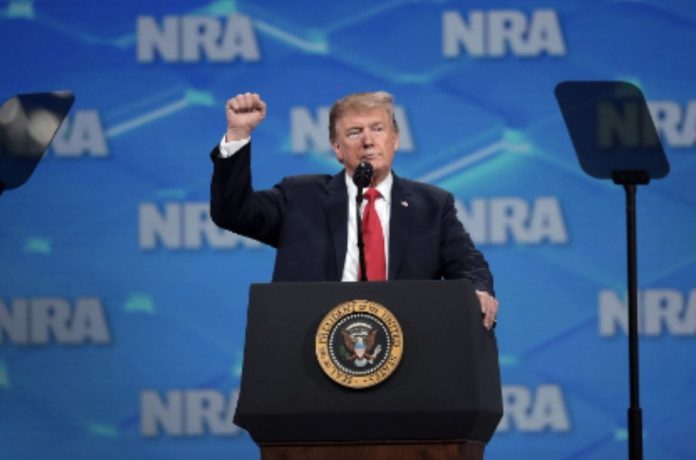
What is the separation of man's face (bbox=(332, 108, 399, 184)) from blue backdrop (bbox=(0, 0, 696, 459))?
1.41 metres

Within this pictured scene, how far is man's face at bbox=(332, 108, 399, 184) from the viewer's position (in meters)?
3.28

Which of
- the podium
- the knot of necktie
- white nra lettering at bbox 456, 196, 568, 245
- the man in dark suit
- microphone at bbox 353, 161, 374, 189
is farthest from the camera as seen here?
white nra lettering at bbox 456, 196, 568, 245

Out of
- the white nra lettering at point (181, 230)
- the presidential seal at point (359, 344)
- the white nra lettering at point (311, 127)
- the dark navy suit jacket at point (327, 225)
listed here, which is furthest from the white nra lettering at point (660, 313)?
the presidential seal at point (359, 344)

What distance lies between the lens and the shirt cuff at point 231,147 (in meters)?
Answer: 3.04

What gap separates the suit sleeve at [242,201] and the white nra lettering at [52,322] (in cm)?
168

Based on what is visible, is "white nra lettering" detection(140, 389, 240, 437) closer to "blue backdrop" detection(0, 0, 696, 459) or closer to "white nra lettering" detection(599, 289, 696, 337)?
"blue backdrop" detection(0, 0, 696, 459)

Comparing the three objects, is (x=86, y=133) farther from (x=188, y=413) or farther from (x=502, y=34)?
(x=502, y=34)

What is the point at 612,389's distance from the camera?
4.71 m

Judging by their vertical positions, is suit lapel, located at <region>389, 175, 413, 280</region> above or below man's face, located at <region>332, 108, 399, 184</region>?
below

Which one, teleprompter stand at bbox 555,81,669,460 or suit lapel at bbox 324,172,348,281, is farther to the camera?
teleprompter stand at bbox 555,81,669,460

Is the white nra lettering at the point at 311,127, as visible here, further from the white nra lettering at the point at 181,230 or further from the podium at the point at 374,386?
the podium at the point at 374,386

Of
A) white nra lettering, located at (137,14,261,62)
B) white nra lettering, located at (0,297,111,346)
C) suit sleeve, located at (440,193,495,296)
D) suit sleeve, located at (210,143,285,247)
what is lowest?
white nra lettering, located at (0,297,111,346)

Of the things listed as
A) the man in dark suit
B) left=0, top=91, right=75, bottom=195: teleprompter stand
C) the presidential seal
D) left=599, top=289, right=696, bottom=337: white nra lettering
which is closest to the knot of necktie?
the man in dark suit

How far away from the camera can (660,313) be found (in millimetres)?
4754
